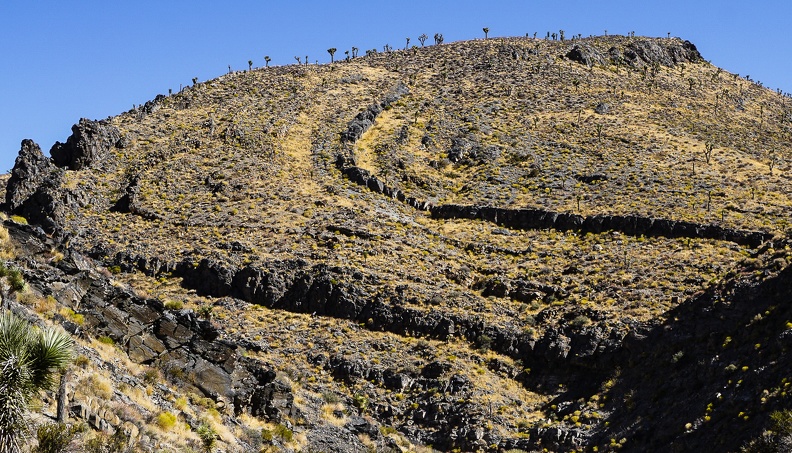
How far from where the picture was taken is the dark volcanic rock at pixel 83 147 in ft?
268

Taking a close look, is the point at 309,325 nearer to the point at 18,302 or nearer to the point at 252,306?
the point at 252,306

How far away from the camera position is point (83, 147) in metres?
82.4

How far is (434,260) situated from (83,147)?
42490mm

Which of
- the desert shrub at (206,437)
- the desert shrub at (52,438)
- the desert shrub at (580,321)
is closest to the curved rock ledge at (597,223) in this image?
the desert shrub at (580,321)

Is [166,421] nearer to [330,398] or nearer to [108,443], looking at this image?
[108,443]

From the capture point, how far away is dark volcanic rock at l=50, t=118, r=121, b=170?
8181cm

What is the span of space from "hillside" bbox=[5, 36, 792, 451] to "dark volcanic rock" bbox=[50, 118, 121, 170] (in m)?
0.40

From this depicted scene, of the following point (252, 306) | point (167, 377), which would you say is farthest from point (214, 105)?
point (167, 377)

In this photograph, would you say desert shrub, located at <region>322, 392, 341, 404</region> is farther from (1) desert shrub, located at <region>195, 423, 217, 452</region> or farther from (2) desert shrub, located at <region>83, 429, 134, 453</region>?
(2) desert shrub, located at <region>83, 429, 134, 453</region>

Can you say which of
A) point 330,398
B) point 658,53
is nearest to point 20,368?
point 330,398

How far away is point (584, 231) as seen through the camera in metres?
72.5

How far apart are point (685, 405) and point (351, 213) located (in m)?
38.9

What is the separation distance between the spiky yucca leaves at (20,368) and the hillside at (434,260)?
6.11 metres

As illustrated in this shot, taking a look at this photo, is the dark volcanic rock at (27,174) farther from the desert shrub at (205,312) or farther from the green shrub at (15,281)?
the green shrub at (15,281)
